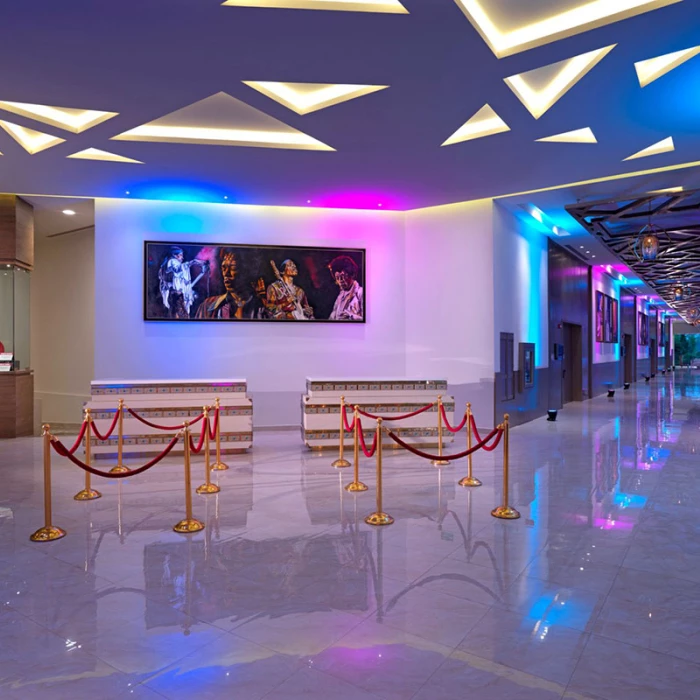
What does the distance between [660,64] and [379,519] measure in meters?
6.27

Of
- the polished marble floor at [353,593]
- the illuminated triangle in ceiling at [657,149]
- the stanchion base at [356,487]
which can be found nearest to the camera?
the polished marble floor at [353,593]

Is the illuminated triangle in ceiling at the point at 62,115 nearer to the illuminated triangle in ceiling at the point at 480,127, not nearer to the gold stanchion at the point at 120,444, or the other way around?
the gold stanchion at the point at 120,444

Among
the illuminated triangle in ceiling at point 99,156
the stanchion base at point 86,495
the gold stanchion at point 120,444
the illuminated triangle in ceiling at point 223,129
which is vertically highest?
the illuminated triangle in ceiling at point 223,129

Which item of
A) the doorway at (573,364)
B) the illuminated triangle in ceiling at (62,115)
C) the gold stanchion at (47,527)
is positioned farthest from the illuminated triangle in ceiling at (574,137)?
the doorway at (573,364)

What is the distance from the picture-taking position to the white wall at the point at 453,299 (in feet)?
41.5

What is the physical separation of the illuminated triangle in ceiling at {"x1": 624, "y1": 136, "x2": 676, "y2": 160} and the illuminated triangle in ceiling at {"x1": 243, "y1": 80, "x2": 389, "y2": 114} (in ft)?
16.4

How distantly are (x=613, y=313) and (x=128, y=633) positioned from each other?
85.3 ft

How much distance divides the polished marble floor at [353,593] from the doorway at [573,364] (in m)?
12.6

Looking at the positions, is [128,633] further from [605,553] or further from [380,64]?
[380,64]

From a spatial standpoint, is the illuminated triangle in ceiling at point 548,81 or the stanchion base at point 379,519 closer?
the stanchion base at point 379,519

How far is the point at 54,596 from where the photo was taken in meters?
4.27

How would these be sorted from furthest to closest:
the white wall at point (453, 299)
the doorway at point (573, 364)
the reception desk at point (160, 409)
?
the doorway at point (573, 364)
the white wall at point (453, 299)
the reception desk at point (160, 409)

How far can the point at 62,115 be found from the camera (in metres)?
8.21

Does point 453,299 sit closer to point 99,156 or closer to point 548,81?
point 548,81
